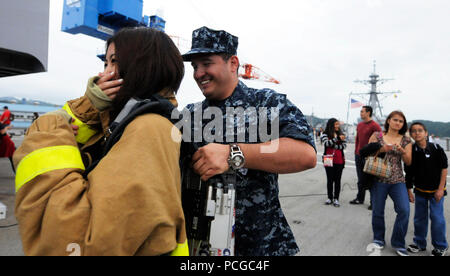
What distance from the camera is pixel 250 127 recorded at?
1431mm

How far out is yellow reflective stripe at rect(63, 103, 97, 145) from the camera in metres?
1.00

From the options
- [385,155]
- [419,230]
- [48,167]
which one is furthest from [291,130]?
[419,230]

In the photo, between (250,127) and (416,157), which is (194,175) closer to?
(250,127)

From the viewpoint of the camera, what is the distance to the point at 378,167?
3555 millimetres

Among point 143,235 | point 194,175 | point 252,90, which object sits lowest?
point 143,235

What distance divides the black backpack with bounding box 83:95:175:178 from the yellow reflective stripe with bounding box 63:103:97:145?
0.62ft

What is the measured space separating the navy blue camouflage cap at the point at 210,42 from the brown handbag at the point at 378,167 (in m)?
2.99

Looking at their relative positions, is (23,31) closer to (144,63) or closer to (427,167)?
(144,63)

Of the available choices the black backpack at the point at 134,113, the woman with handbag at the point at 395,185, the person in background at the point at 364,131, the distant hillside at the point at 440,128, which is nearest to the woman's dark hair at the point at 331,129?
the person in background at the point at 364,131

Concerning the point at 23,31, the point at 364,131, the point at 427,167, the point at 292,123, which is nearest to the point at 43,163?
the point at 292,123

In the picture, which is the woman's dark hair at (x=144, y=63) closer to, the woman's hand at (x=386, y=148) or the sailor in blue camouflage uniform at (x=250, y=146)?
the sailor in blue camouflage uniform at (x=250, y=146)

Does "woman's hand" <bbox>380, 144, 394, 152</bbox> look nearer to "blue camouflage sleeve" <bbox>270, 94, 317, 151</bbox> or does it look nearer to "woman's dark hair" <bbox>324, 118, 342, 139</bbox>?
"woman's dark hair" <bbox>324, 118, 342, 139</bbox>

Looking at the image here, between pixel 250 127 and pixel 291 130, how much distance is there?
0.24 meters

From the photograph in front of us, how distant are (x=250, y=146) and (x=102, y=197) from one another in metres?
0.69
